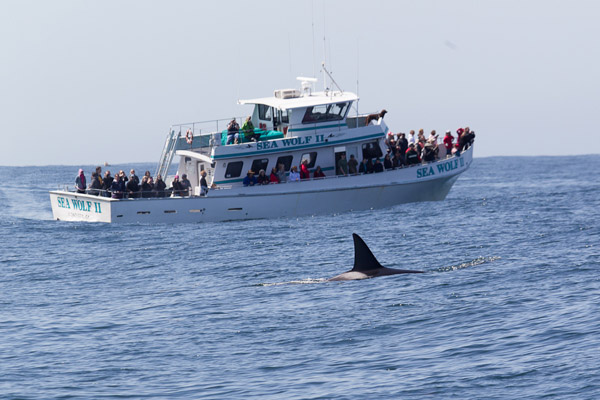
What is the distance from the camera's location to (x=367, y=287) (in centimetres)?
2173

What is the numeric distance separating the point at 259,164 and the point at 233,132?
5.87 feet

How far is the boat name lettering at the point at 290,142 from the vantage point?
38062 mm

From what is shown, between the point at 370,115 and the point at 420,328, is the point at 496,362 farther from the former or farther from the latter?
the point at 370,115

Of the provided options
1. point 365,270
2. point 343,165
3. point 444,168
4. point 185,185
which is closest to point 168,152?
point 185,185

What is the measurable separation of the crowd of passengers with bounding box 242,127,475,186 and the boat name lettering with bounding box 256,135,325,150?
0.88 m

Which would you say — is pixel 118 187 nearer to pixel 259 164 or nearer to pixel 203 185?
pixel 203 185

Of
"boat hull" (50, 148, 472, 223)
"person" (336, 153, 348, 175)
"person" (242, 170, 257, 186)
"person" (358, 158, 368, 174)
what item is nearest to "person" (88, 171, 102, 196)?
"boat hull" (50, 148, 472, 223)

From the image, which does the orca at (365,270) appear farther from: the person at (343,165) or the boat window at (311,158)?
the boat window at (311,158)

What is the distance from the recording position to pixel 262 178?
3791cm

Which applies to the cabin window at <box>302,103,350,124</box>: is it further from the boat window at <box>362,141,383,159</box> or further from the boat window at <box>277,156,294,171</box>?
the boat window at <box>277,156,294,171</box>

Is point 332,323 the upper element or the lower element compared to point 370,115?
lower

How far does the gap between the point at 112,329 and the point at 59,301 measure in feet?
13.0

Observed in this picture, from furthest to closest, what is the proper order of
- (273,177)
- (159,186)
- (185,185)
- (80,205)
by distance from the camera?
1. (80,205)
2. (273,177)
3. (185,185)
4. (159,186)

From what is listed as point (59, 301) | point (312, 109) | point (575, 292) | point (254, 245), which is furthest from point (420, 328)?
point (312, 109)
